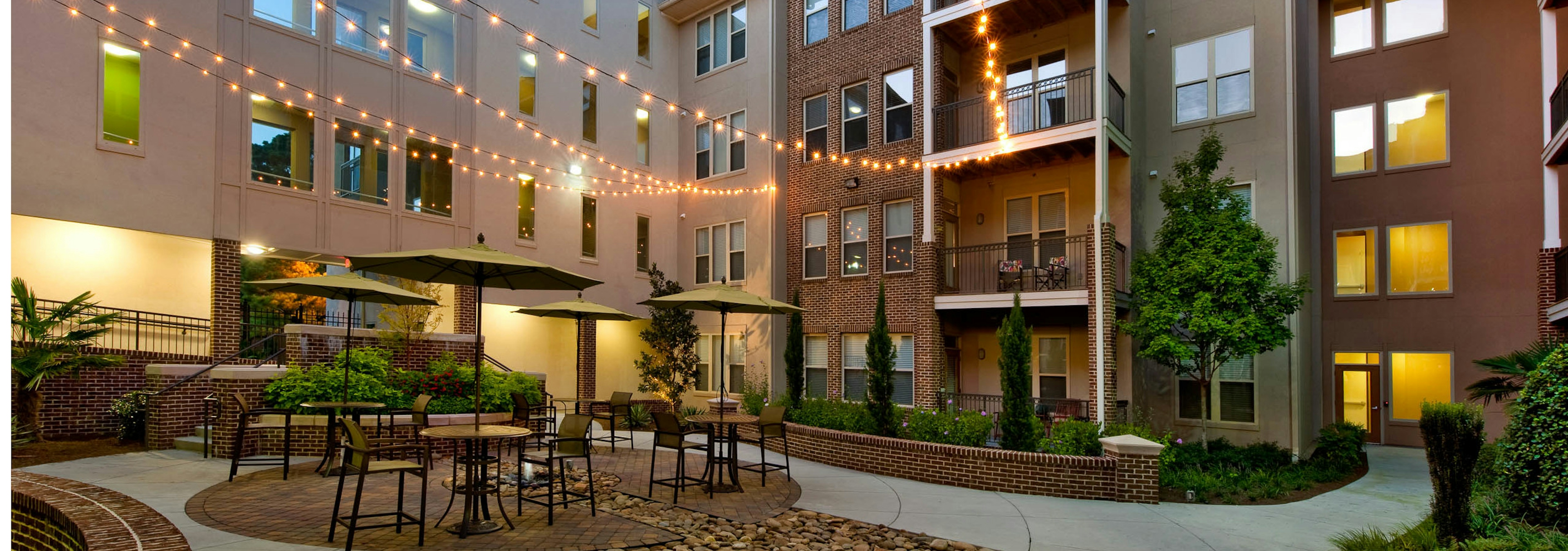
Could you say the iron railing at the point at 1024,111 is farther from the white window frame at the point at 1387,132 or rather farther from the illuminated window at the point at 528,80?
the illuminated window at the point at 528,80

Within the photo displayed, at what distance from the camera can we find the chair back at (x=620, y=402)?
44.4ft

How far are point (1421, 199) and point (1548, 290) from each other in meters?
3.42

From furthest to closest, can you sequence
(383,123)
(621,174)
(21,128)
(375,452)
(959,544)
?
(621,174)
(383,123)
(21,128)
(959,544)
(375,452)

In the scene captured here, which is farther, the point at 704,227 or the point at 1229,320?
the point at 704,227

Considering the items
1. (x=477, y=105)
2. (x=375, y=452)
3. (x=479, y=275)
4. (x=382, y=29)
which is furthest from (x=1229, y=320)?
(x=382, y=29)

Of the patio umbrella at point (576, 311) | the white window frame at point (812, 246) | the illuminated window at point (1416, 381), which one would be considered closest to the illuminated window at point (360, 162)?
the patio umbrella at point (576, 311)

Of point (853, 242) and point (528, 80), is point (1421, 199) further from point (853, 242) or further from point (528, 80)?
point (528, 80)

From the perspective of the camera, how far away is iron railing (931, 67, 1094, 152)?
14805 mm

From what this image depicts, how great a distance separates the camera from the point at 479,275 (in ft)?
24.9

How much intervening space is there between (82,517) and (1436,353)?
67.0 feet

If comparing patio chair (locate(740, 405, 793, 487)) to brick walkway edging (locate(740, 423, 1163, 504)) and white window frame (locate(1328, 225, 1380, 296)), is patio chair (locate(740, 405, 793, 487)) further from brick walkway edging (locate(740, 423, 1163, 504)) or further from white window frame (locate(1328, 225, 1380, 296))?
white window frame (locate(1328, 225, 1380, 296))

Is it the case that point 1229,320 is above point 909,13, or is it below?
below

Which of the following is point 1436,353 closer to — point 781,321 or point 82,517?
point 781,321

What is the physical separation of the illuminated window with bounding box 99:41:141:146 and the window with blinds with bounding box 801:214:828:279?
41.5 feet
